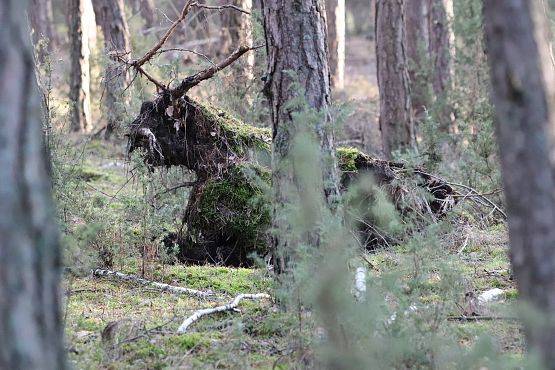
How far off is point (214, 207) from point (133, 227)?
84 centimetres

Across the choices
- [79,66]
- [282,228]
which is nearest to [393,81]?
[79,66]

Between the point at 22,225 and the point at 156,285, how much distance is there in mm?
4506

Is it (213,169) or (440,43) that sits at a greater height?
(440,43)

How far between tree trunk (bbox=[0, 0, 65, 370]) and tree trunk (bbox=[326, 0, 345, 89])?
16.5 m

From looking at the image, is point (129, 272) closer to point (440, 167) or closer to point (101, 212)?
point (101, 212)

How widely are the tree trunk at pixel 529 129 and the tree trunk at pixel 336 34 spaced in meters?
16.0

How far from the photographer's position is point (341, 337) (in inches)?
150

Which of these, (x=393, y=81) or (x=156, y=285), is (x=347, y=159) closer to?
(x=156, y=285)

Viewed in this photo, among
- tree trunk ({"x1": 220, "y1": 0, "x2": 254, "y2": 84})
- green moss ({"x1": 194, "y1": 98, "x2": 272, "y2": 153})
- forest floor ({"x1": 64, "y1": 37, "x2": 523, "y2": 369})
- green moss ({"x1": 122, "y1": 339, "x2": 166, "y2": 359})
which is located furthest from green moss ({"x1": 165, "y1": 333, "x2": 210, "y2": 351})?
tree trunk ({"x1": 220, "y1": 0, "x2": 254, "y2": 84})

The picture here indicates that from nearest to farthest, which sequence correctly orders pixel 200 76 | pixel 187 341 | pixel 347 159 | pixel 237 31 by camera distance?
pixel 187 341
pixel 200 76
pixel 347 159
pixel 237 31

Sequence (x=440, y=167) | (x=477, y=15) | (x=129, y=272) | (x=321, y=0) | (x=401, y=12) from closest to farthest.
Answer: (x=321, y=0) < (x=129, y=272) < (x=440, y=167) < (x=401, y=12) < (x=477, y=15)

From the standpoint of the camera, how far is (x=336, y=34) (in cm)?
1967

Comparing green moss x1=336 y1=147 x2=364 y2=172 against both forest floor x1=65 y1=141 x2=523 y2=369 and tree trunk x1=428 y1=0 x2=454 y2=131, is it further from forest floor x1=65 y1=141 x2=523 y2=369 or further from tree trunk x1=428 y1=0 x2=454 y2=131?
tree trunk x1=428 y1=0 x2=454 y2=131

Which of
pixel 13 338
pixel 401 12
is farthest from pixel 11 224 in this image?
pixel 401 12
